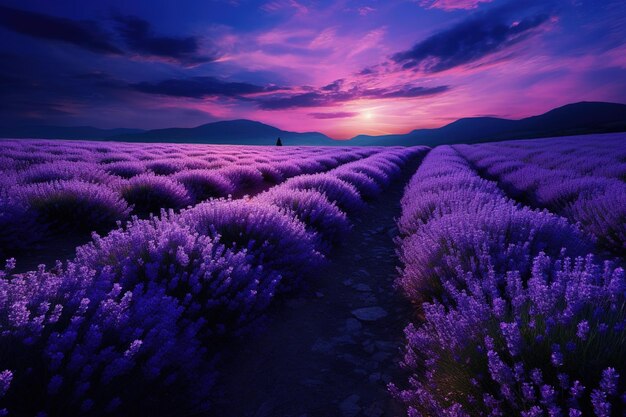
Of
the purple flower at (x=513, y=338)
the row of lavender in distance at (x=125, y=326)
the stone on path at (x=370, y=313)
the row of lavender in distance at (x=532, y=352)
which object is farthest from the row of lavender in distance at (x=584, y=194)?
the row of lavender in distance at (x=125, y=326)

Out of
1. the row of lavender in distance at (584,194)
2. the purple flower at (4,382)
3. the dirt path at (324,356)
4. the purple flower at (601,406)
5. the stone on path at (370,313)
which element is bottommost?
the stone on path at (370,313)

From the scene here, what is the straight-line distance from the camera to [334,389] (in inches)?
82.6

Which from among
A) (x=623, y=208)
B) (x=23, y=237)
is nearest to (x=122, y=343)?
(x=23, y=237)

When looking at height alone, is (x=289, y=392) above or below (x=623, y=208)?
below

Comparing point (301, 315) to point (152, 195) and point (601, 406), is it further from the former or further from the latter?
point (152, 195)

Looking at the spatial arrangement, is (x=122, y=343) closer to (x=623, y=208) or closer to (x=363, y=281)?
(x=363, y=281)

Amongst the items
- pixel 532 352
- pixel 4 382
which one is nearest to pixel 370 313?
pixel 532 352

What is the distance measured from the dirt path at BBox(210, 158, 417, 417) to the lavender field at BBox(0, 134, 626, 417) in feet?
0.04

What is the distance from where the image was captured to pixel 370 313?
10.1 ft

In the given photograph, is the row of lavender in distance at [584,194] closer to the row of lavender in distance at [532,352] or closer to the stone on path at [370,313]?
the row of lavender in distance at [532,352]

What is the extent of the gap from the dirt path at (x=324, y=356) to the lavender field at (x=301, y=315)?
0.01 meters

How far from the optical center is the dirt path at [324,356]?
197 centimetres

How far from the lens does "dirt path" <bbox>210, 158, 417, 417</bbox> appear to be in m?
1.97

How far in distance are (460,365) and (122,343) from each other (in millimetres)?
1663
